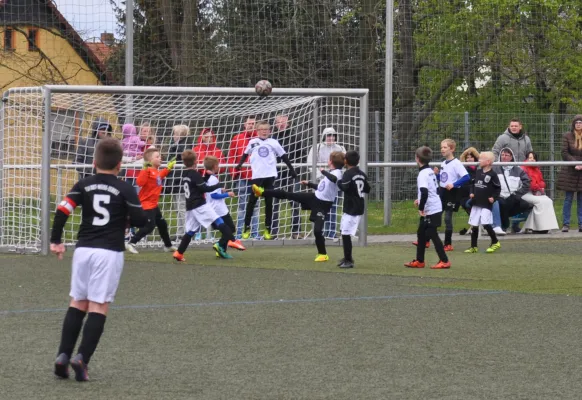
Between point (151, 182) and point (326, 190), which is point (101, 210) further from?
point (151, 182)

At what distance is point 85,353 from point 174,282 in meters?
4.98

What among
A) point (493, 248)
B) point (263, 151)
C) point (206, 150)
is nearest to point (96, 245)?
point (263, 151)

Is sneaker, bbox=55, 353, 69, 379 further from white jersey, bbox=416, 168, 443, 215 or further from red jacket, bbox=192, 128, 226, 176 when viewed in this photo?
red jacket, bbox=192, 128, 226, 176

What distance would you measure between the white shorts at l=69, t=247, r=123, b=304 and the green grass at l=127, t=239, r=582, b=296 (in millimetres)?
5280

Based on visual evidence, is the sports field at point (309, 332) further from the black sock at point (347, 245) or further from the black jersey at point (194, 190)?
the black jersey at point (194, 190)

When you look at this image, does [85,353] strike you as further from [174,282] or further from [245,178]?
[245,178]

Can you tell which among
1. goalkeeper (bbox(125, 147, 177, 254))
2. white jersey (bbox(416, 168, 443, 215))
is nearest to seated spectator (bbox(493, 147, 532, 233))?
white jersey (bbox(416, 168, 443, 215))

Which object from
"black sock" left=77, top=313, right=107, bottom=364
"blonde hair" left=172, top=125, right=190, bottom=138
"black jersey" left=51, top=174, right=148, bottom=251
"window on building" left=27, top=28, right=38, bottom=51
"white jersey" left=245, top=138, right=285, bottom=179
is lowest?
"black sock" left=77, top=313, right=107, bottom=364

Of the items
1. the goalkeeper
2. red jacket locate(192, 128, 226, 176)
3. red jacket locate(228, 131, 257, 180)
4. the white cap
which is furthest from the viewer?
red jacket locate(228, 131, 257, 180)

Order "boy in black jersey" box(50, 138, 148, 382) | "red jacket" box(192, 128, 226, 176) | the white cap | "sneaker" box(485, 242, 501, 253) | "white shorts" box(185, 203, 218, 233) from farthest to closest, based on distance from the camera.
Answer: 1. the white cap
2. "red jacket" box(192, 128, 226, 176)
3. "sneaker" box(485, 242, 501, 253)
4. "white shorts" box(185, 203, 218, 233)
5. "boy in black jersey" box(50, 138, 148, 382)

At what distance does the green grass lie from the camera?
1186 centimetres

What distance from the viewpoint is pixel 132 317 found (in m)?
9.34

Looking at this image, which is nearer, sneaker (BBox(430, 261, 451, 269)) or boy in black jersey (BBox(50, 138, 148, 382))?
boy in black jersey (BBox(50, 138, 148, 382))

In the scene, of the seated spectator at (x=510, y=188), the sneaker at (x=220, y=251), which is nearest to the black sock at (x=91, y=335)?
the sneaker at (x=220, y=251)
